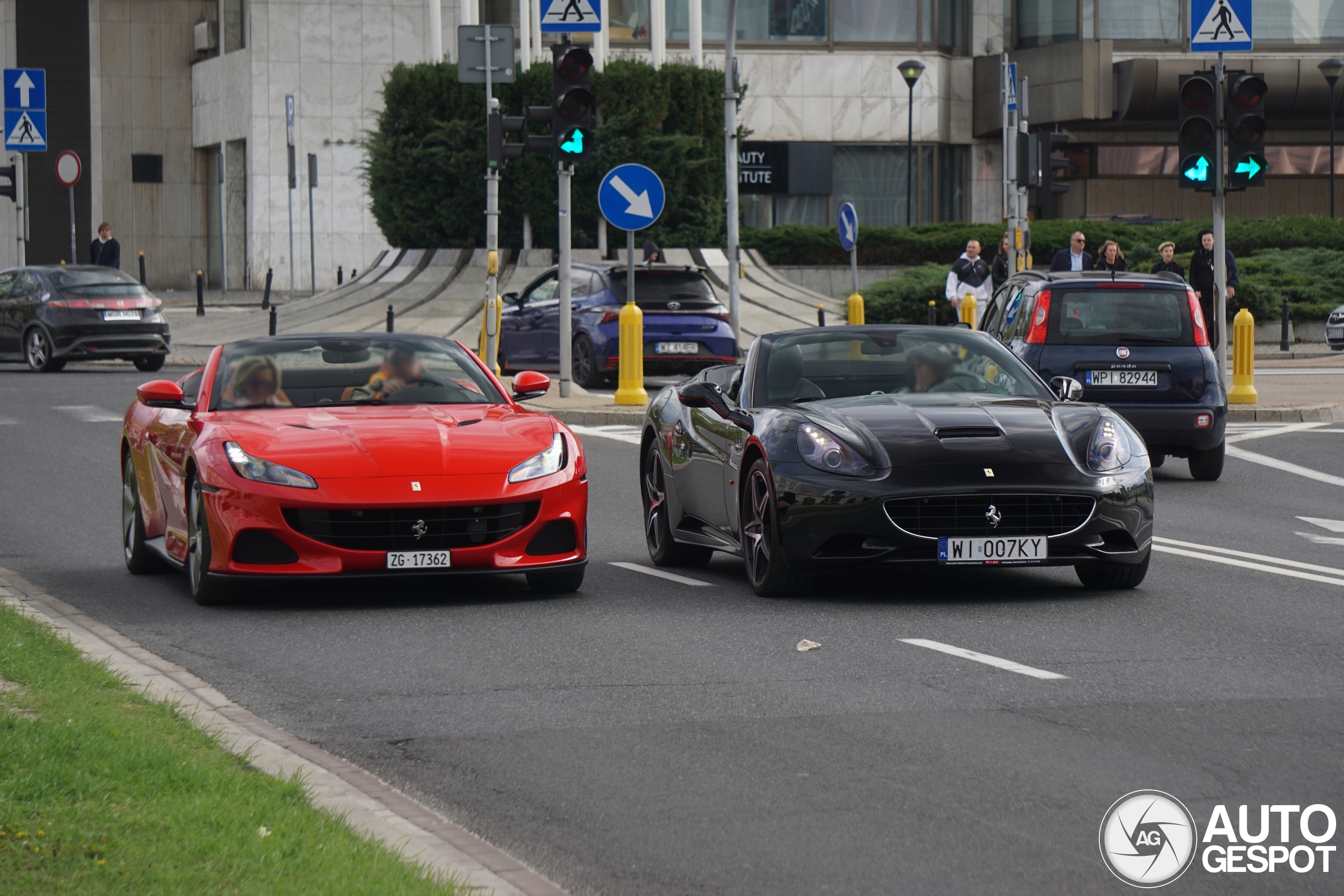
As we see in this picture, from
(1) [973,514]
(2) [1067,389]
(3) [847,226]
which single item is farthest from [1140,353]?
(3) [847,226]

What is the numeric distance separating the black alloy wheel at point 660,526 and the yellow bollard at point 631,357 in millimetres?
10973

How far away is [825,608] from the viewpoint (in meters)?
9.68

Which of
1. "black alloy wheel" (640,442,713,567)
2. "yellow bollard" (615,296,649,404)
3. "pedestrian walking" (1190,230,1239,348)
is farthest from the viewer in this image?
"pedestrian walking" (1190,230,1239,348)

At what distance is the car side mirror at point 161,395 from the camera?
1016cm

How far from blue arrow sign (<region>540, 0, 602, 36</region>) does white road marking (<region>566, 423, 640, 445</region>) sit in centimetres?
412

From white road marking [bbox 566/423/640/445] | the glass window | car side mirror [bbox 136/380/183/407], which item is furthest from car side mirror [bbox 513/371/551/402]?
the glass window

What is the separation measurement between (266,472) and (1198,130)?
1393cm

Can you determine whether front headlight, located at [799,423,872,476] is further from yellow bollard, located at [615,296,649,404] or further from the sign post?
yellow bollard, located at [615,296,649,404]

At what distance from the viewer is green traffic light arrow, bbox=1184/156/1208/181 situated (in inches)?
841

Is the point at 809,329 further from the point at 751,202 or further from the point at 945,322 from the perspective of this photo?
the point at 751,202

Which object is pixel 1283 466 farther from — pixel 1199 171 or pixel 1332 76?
pixel 1332 76

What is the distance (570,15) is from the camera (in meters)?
22.2

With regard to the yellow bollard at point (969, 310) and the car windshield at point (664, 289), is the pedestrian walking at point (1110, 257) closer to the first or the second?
the yellow bollard at point (969, 310)

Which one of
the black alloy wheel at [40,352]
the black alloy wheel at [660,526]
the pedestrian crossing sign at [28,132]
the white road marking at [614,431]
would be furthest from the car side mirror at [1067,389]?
the pedestrian crossing sign at [28,132]
